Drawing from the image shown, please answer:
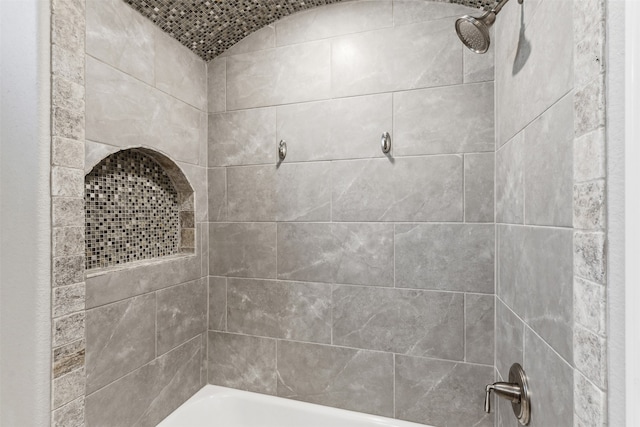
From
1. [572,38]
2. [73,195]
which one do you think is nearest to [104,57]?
[73,195]

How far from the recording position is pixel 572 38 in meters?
0.74

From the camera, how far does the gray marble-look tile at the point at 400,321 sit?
5.30 ft

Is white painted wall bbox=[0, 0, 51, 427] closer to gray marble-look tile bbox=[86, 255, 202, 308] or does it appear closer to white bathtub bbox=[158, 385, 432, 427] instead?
gray marble-look tile bbox=[86, 255, 202, 308]

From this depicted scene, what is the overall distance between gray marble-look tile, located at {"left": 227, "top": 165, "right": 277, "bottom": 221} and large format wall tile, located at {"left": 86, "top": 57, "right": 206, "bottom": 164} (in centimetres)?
25

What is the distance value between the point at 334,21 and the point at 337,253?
1196mm

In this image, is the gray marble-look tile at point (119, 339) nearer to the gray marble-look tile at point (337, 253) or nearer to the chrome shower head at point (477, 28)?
the gray marble-look tile at point (337, 253)

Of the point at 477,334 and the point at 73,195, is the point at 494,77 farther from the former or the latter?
the point at 73,195

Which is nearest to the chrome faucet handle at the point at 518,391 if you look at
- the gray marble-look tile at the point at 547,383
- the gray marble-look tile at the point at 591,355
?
the gray marble-look tile at the point at 547,383

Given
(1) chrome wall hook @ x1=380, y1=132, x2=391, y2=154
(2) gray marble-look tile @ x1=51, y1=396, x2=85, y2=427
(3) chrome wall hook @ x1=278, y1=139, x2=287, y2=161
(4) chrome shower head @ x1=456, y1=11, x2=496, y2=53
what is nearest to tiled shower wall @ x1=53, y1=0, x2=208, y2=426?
(2) gray marble-look tile @ x1=51, y1=396, x2=85, y2=427

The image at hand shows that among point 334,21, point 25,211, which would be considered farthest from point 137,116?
point 334,21

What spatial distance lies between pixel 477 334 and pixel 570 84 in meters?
1.19

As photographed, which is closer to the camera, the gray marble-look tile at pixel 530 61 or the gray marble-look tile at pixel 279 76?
the gray marble-look tile at pixel 530 61

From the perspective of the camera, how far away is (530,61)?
1061mm

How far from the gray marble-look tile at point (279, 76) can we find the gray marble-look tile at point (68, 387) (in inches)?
56.7
